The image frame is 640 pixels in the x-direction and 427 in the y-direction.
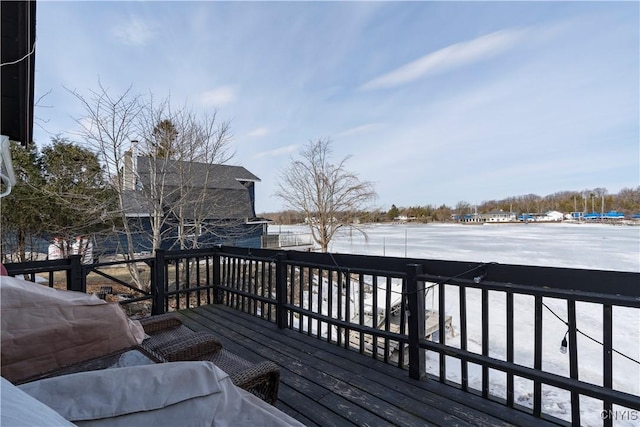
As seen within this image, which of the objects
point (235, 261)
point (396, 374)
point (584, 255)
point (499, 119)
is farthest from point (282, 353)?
point (584, 255)

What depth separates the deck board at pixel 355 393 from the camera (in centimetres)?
178

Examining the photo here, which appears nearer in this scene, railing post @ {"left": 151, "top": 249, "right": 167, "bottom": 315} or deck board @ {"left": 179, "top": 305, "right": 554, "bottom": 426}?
deck board @ {"left": 179, "top": 305, "right": 554, "bottom": 426}

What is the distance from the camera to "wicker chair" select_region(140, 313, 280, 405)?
4.95 ft

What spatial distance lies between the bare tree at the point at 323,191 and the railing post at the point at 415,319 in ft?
40.1

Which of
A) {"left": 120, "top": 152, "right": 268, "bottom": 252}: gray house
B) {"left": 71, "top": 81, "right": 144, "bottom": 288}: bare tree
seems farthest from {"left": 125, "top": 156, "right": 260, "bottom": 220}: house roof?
{"left": 71, "top": 81, "right": 144, "bottom": 288}: bare tree

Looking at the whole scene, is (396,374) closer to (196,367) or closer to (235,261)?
(196,367)

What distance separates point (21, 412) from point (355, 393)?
6.22 feet

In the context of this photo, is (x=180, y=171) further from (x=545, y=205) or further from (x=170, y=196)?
(x=545, y=205)

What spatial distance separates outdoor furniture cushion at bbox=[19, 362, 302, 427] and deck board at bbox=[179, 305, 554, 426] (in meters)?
1.00

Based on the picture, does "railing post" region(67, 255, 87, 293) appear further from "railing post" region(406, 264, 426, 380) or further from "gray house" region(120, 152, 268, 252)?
"gray house" region(120, 152, 268, 252)

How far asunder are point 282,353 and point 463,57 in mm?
7994

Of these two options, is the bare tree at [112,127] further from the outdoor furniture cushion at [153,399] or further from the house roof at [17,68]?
the outdoor furniture cushion at [153,399]

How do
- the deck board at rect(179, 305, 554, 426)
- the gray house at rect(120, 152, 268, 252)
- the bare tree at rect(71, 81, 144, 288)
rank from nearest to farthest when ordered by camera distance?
the deck board at rect(179, 305, 554, 426) → the bare tree at rect(71, 81, 144, 288) → the gray house at rect(120, 152, 268, 252)

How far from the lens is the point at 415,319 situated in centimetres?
221
